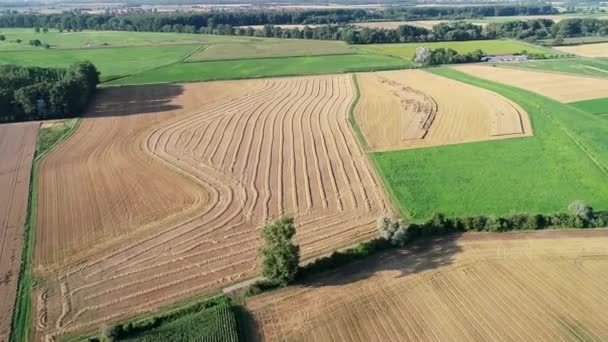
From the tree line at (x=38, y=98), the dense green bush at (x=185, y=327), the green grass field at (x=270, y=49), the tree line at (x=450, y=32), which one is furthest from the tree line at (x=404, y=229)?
the tree line at (x=450, y=32)

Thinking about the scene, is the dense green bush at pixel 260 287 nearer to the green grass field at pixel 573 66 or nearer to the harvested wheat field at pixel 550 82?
the harvested wheat field at pixel 550 82

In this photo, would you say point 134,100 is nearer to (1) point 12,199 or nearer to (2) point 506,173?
(1) point 12,199

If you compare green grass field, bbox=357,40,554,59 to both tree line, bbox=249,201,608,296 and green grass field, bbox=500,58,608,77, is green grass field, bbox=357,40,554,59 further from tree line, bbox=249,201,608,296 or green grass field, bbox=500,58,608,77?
tree line, bbox=249,201,608,296

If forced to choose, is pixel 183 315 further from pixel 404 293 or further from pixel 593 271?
pixel 593 271

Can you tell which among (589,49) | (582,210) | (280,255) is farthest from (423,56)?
(280,255)

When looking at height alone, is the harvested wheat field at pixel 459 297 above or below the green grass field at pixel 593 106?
below

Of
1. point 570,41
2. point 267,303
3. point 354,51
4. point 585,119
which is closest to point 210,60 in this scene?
point 354,51
